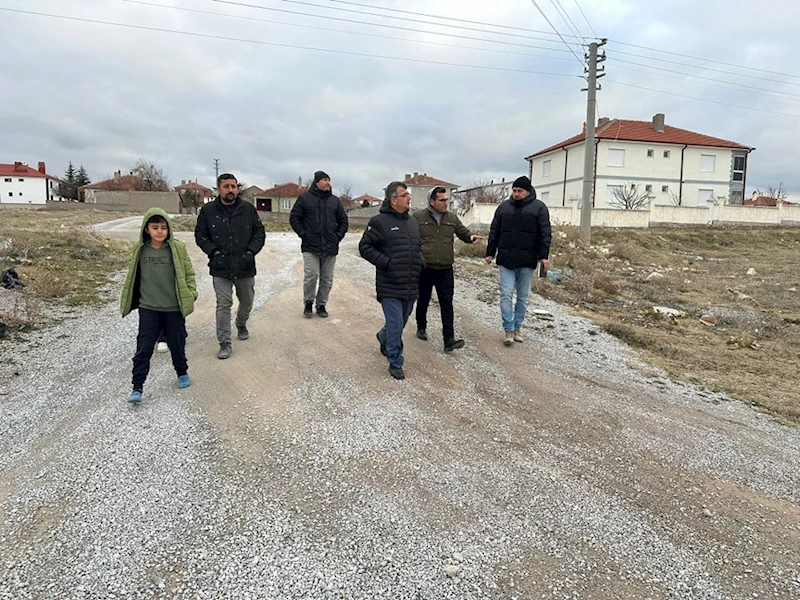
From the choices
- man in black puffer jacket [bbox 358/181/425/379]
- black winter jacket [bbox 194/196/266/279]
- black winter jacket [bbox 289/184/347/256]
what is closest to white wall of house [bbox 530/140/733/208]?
black winter jacket [bbox 289/184/347/256]

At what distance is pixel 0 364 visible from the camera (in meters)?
5.25

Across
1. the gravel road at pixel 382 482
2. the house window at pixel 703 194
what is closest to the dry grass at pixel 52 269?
the gravel road at pixel 382 482

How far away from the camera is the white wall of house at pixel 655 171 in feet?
141

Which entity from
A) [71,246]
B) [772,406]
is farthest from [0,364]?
[71,246]

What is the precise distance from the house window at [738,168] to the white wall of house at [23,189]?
3581 inches

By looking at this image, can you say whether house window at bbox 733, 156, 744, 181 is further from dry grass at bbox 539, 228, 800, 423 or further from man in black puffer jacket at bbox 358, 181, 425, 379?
man in black puffer jacket at bbox 358, 181, 425, 379

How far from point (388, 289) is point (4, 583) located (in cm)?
347

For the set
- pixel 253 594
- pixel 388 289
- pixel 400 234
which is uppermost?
pixel 400 234

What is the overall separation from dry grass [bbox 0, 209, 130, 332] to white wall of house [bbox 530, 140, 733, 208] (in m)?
36.7

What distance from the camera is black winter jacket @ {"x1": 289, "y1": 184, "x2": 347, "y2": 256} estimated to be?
6.60 m

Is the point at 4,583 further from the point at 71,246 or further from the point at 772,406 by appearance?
the point at 71,246

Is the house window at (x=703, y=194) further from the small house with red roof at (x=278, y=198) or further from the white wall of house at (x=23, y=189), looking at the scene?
the white wall of house at (x=23, y=189)

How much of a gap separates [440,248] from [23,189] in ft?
319

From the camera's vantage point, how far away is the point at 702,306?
10.2 metres
